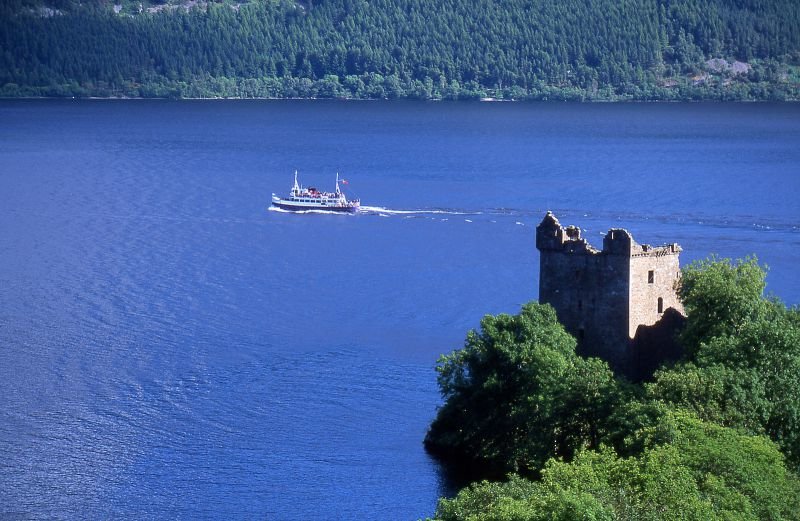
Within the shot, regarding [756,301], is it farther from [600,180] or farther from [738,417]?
[600,180]

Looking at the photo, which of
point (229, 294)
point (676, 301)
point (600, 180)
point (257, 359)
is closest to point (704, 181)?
point (600, 180)

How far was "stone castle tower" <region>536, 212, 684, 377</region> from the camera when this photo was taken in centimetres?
8238

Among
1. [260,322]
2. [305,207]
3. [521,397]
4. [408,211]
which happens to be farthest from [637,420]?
[305,207]

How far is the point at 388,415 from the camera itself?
90938mm

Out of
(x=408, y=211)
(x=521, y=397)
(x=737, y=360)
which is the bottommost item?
(x=521, y=397)

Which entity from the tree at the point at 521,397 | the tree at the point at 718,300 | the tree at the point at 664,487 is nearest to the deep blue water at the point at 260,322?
the tree at the point at 521,397

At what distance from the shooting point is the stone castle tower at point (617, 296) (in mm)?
82375

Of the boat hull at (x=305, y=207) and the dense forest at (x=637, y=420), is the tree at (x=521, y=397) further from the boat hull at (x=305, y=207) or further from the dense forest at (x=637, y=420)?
the boat hull at (x=305, y=207)

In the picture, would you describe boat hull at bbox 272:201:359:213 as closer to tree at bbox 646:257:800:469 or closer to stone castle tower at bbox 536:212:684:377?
stone castle tower at bbox 536:212:684:377

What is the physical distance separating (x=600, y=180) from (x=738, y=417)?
419 feet

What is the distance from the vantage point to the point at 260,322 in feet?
376

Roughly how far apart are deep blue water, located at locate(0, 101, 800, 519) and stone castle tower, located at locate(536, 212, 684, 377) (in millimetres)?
9523

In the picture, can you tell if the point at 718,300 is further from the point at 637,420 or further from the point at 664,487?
the point at 664,487

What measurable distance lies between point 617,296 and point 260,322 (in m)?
37.1
